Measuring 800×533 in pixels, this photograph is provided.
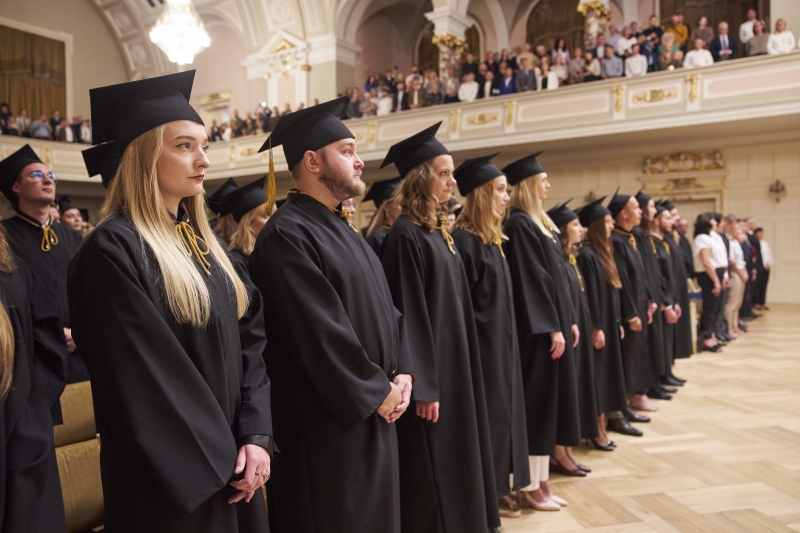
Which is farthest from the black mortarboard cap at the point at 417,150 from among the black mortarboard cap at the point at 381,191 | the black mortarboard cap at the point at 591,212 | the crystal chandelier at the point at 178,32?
the crystal chandelier at the point at 178,32

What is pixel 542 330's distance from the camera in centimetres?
358

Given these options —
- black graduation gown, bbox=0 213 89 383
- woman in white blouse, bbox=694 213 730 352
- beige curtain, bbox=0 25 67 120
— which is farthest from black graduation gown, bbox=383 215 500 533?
beige curtain, bbox=0 25 67 120

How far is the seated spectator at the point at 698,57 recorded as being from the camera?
1134 centimetres

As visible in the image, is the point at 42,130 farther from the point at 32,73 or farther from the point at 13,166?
the point at 13,166

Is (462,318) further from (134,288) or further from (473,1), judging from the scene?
(473,1)

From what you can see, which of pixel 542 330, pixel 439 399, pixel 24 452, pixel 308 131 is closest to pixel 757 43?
pixel 542 330

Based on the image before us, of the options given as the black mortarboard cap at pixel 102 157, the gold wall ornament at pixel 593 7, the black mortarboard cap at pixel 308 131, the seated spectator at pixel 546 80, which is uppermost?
the gold wall ornament at pixel 593 7

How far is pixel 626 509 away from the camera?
3.47 m

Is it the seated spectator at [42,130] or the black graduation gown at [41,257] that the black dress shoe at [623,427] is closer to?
the black graduation gown at [41,257]

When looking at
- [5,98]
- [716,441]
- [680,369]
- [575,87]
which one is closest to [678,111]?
[575,87]

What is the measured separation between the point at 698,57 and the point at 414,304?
10870 millimetres

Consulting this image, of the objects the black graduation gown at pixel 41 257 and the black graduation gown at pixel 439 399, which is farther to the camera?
the black graduation gown at pixel 41 257

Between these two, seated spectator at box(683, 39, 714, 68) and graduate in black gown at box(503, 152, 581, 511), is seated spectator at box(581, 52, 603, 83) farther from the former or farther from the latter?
graduate in black gown at box(503, 152, 581, 511)

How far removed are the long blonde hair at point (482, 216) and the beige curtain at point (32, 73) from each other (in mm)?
20693
